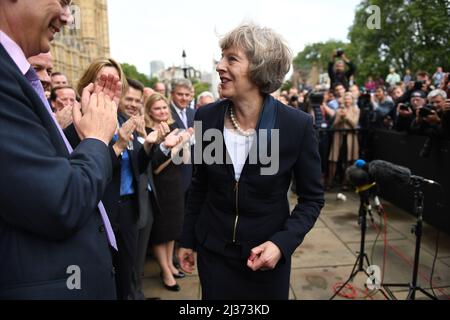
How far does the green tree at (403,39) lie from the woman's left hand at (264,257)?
12.2 meters

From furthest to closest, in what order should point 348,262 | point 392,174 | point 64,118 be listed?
1. point 348,262
2. point 392,174
3. point 64,118

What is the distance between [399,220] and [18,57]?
5.93 metres

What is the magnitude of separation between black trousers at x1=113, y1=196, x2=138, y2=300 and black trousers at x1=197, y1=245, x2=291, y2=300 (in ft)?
3.58

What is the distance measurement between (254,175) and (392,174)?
1.76 m

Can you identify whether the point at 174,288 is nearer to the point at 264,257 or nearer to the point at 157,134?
the point at 157,134

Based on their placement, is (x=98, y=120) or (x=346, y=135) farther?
(x=346, y=135)

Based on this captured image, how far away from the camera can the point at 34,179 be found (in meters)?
0.96

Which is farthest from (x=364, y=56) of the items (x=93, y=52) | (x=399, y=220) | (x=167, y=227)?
(x=93, y=52)

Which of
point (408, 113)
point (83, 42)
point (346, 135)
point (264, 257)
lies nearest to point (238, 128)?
point (264, 257)

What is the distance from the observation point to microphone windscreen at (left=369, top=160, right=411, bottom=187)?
2863mm

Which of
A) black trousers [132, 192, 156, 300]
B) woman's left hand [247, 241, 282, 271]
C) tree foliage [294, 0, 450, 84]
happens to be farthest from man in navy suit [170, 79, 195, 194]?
tree foliage [294, 0, 450, 84]

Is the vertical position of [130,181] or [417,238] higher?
[130,181]
